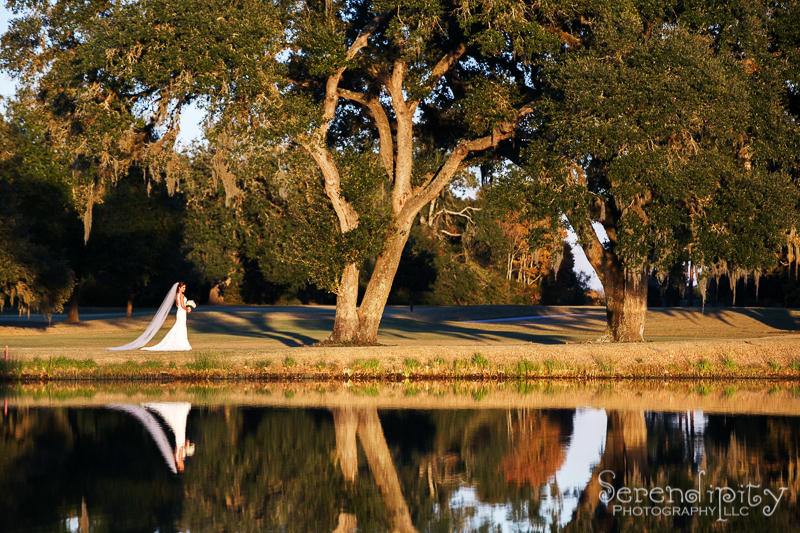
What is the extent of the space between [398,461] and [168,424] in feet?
15.6

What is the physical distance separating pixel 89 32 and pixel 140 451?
14520 millimetres

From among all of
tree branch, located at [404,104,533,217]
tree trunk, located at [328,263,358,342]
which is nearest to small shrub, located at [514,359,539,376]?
tree trunk, located at [328,263,358,342]

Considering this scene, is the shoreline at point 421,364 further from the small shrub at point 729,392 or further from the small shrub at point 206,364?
the small shrub at point 729,392

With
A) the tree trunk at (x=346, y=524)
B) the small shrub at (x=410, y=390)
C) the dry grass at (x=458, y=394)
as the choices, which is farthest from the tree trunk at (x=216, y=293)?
the tree trunk at (x=346, y=524)

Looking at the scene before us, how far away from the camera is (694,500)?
9453 mm

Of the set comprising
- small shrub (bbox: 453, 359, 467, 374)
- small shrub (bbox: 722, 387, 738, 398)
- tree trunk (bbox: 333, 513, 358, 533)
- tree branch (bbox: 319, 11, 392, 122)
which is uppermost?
tree branch (bbox: 319, 11, 392, 122)

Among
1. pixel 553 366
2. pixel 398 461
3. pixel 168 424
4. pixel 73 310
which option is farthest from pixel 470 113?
→ pixel 73 310

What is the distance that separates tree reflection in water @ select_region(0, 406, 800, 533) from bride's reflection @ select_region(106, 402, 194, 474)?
0.15m

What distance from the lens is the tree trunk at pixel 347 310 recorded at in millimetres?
25562

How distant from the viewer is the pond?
8.79 metres

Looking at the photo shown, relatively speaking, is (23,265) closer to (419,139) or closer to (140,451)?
(419,139)

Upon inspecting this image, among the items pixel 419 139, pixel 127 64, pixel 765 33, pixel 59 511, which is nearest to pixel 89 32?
pixel 127 64

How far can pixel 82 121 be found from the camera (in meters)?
23.5

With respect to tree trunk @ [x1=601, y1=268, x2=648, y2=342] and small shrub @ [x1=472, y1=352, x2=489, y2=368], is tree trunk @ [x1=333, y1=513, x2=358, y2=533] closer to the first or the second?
small shrub @ [x1=472, y1=352, x2=489, y2=368]
